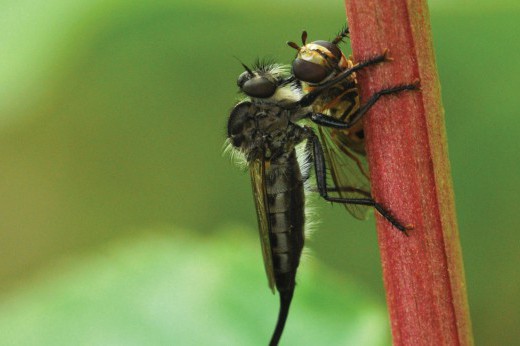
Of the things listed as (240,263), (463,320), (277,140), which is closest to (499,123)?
(277,140)

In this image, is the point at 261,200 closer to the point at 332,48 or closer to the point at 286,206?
the point at 286,206

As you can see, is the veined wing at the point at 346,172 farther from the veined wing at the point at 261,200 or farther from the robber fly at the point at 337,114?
the veined wing at the point at 261,200

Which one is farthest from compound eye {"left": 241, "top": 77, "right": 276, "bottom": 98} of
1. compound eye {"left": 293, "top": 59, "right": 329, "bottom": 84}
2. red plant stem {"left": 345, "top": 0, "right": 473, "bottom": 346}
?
red plant stem {"left": 345, "top": 0, "right": 473, "bottom": 346}

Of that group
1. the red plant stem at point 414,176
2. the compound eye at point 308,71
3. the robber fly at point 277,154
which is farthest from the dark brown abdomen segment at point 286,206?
the red plant stem at point 414,176

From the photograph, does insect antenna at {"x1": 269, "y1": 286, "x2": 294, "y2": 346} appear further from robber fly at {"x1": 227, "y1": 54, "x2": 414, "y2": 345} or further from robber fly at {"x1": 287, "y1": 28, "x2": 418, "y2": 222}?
robber fly at {"x1": 287, "y1": 28, "x2": 418, "y2": 222}

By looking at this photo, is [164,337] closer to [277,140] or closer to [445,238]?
[277,140]

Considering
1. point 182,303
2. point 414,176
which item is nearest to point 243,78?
point 182,303

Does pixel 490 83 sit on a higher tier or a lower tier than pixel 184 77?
lower
